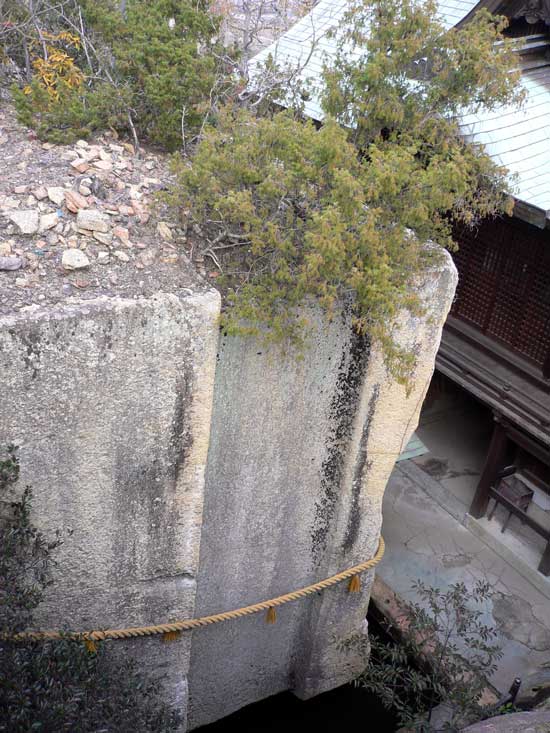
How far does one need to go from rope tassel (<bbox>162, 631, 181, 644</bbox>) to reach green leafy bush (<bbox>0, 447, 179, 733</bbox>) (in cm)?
86

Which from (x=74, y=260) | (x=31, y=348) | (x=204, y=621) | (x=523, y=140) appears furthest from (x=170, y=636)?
(x=523, y=140)

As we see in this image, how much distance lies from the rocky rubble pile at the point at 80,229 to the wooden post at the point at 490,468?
19.0 ft

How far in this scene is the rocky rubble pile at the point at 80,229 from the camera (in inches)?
195

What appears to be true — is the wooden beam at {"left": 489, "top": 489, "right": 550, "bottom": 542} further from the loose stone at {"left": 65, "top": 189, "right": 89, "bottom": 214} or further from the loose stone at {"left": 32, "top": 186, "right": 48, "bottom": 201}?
the loose stone at {"left": 32, "top": 186, "right": 48, "bottom": 201}

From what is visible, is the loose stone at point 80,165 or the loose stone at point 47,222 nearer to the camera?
the loose stone at point 47,222

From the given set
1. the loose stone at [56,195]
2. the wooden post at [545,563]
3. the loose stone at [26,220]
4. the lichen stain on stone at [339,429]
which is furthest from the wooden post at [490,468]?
the loose stone at [26,220]

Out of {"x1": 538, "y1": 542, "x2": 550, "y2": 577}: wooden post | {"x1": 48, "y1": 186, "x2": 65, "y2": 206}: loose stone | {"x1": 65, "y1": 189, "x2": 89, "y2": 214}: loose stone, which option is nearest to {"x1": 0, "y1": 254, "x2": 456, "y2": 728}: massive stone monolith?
{"x1": 65, "y1": 189, "x2": 89, "y2": 214}: loose stone

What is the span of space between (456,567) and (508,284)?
3.84 m

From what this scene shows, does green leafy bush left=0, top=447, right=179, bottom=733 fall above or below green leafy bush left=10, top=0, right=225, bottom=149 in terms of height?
below

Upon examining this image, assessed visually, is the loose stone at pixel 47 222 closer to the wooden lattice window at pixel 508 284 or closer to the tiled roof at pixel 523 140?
the tiled roof at pixel 523 140

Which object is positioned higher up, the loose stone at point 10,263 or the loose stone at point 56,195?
the loose stone at point 56,195

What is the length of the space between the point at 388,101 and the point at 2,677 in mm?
4849

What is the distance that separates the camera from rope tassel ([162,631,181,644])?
21.2 ft

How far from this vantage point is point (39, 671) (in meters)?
4.46
